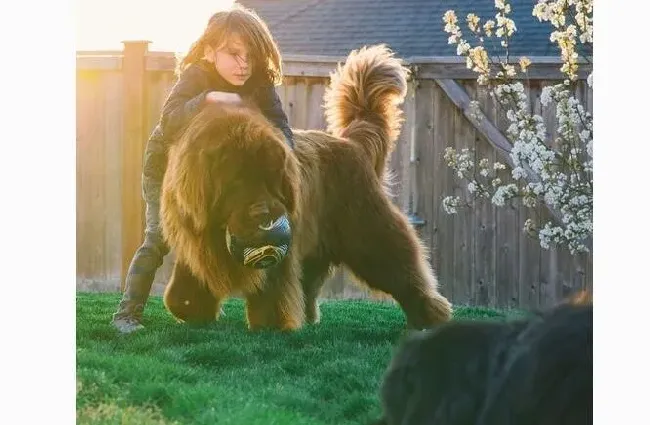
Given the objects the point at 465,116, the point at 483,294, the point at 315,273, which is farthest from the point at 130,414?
the point at 465,116

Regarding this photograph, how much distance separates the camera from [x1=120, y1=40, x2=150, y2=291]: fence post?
242 cm

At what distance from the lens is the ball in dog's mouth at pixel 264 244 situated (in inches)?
90.3

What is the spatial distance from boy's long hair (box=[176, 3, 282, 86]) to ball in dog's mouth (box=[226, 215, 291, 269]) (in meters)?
0.39

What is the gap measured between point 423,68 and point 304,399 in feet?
3.14

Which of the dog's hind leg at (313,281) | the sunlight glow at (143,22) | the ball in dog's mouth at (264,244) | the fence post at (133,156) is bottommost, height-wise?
the dog's hind leg at (313,281)

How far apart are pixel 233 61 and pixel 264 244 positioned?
0.51 m

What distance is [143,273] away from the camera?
2.39 m

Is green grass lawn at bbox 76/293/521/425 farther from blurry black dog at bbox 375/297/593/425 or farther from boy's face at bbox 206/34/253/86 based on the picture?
boy's face at bbox 206/34/253/86

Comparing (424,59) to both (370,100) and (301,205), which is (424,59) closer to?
(370,100)

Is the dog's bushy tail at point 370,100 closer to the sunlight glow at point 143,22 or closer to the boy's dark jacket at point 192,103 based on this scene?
the boy's dark jacket at point 192,103

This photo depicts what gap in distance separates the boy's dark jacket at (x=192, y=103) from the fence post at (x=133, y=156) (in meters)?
0.07

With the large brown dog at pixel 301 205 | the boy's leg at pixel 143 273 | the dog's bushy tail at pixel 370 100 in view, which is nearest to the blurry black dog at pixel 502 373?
the large brown dog at pixel 301 205

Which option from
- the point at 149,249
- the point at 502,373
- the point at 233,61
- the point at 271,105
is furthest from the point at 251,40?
the point at 502,373
